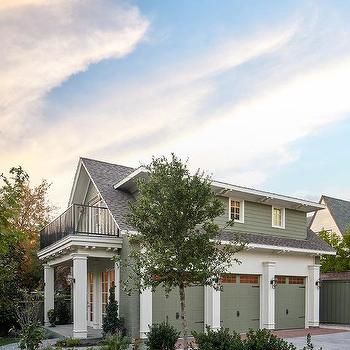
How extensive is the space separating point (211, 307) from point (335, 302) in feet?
28.0

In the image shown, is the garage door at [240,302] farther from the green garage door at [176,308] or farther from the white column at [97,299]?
the white column at [97,299]

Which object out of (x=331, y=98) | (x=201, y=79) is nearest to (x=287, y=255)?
(x=331, y=98)

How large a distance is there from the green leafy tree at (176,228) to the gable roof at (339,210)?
23.7m

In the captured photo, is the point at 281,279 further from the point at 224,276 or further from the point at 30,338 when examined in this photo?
the point at 30,338

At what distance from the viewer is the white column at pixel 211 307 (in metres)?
18.3

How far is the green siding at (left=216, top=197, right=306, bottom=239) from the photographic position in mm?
20502

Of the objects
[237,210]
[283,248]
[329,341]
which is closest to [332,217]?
[283,248]

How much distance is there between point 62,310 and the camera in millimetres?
22938

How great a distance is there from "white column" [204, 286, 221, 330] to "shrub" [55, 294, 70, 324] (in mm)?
7562

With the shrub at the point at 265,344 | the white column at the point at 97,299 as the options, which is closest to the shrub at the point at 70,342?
the white column at the point at 97,299

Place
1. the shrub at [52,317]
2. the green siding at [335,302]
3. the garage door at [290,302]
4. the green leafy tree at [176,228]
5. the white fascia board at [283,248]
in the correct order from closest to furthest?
the green leafy tree at [176,228], the white fascia board at [283,248], the garage door at [290,302], the shrub at [52,317], the green siding at [335,302]

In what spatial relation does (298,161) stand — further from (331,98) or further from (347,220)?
(347,220)

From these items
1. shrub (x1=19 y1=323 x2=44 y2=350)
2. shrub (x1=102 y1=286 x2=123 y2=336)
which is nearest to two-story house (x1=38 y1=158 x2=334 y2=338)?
shrub (x1=102 y1=286 x2=123 y2=336)

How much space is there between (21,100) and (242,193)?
9313 millimetres
